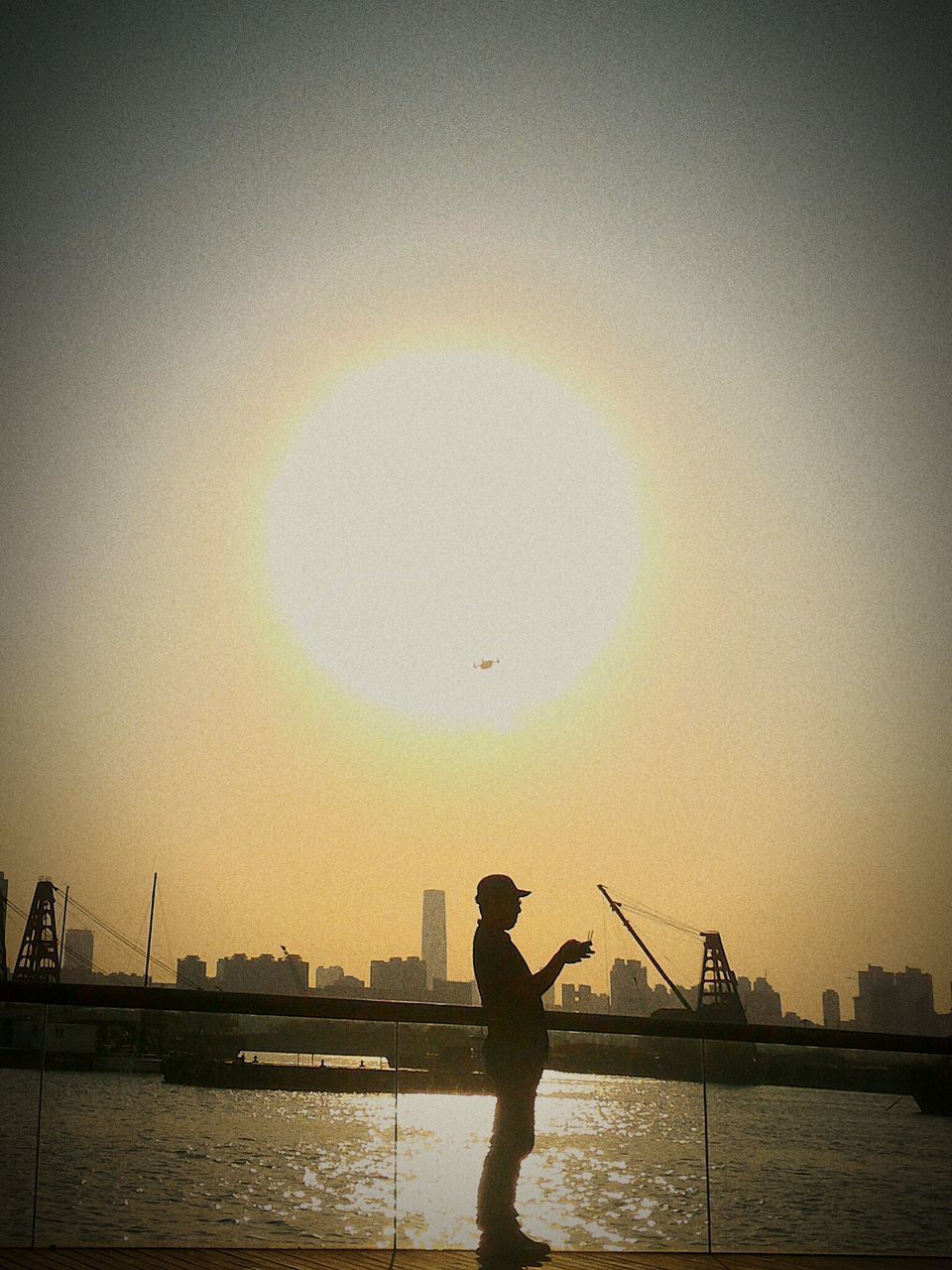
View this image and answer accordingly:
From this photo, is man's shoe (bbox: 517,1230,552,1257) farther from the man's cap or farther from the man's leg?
the man's cap

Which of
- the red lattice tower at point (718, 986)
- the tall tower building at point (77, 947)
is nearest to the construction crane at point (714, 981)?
the red lattice tower at point (718, 986)

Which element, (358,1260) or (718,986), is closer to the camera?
(358,1260)

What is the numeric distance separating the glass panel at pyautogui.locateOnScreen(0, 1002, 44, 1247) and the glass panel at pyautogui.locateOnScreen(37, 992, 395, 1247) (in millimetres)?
48

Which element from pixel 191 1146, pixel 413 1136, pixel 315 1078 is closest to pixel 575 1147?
pixel 413 1136

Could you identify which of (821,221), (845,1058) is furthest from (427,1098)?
(821,221)

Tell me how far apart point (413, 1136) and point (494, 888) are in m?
0.92

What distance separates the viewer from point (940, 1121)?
4453 mm

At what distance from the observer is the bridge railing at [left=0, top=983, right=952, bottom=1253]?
393 cm

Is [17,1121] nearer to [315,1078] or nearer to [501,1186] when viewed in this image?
[315,1078]

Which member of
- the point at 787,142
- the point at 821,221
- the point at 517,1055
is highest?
the point at 787,142

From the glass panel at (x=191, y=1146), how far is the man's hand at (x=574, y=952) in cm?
82

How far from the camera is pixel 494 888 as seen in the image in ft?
14.0

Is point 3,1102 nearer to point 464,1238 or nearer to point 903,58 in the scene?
point 464,1238

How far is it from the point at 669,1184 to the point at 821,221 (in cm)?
1355
